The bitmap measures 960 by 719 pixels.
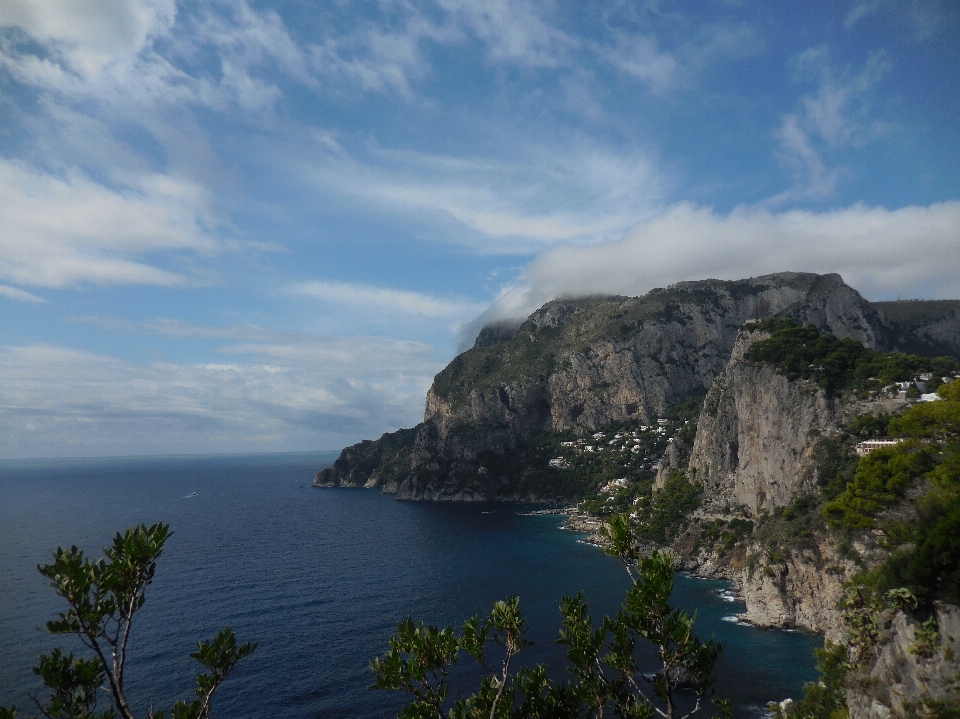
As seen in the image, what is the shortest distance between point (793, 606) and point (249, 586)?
61668mm

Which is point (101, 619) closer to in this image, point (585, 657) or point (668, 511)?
point (585, 657)

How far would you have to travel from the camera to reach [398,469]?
186 m

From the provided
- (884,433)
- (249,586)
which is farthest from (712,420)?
(249,586)

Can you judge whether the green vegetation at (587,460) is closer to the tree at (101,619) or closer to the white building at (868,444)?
the white building at (868,444)

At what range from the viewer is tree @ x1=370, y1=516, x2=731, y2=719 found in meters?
9.74

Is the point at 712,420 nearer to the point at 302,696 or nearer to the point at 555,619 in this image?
the point at 555,619

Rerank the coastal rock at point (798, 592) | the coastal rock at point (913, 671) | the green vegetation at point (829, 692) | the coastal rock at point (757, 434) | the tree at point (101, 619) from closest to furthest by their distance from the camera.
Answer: the tree at point (101, 619) < the coastal rock at point (913, 671) < the green vegetation at point (829, 692) < the coastal rock at point (798, 592) < the coastal rock at point (757, 434)

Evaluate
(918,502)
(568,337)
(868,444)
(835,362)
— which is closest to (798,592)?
(868,444)

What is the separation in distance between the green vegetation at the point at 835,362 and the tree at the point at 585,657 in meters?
63.4

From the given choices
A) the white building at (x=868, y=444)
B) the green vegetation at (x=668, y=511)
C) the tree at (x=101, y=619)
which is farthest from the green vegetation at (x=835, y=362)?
the tree at (x=101, y=619)

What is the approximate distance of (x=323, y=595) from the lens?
6456 cm

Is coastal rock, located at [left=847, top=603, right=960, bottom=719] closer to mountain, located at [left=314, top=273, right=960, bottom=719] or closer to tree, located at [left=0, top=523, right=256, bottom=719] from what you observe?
mountain, located at [left=314, top=273, right=960, bottom=719]

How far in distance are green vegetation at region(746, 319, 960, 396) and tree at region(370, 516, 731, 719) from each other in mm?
63378

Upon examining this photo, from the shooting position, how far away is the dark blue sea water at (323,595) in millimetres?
41562
